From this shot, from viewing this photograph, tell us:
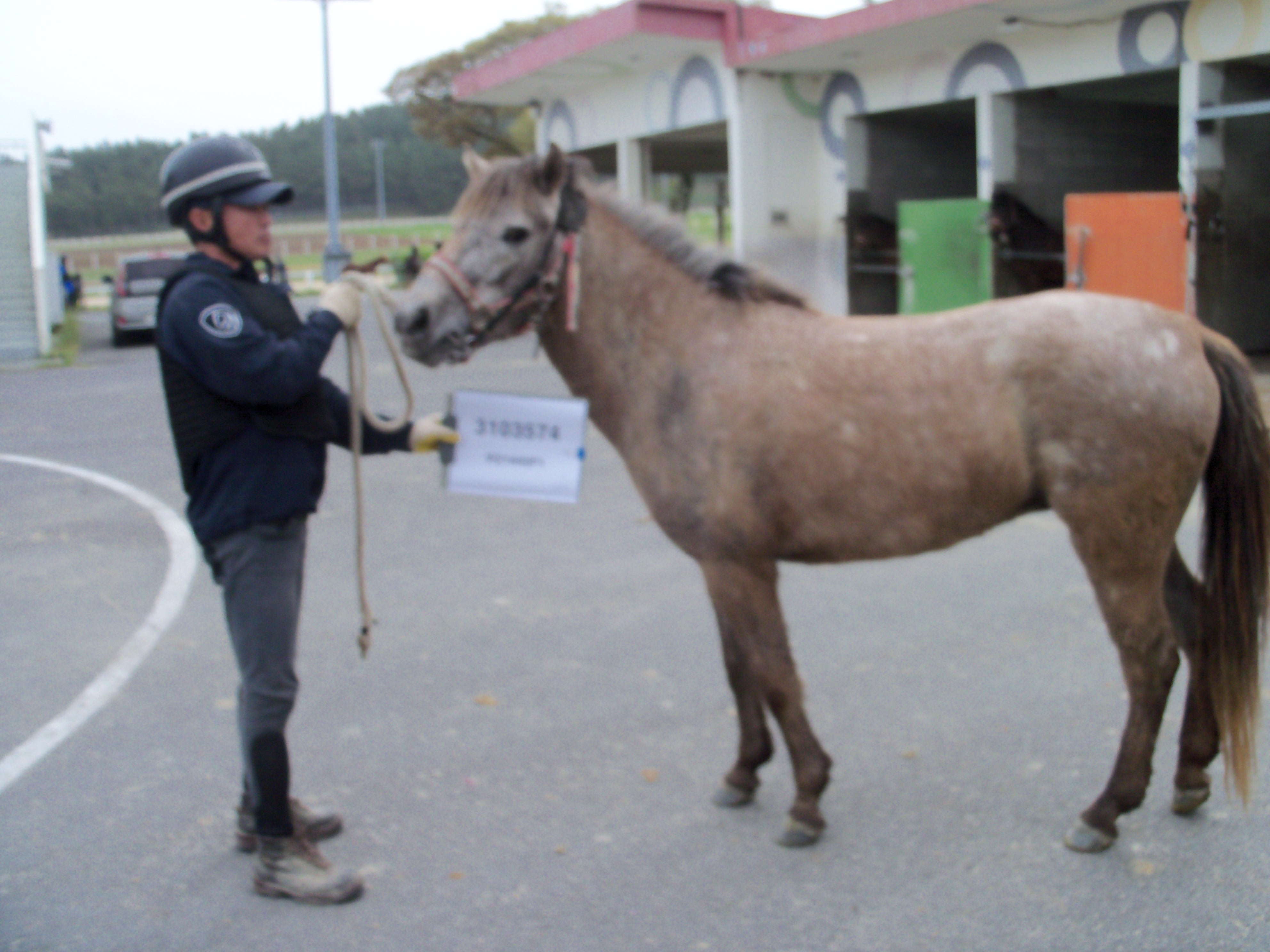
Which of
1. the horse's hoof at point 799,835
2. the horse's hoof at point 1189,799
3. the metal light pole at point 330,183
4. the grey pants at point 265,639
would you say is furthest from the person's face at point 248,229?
the metal light pole at point 330,183

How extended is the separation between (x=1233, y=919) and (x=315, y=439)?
2.69 meters

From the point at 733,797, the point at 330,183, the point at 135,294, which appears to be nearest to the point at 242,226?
the point at 733,797

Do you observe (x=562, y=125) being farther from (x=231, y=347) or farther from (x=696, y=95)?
(x=231, y=347)

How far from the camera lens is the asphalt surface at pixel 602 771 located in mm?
2660

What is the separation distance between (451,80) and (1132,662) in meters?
43.7

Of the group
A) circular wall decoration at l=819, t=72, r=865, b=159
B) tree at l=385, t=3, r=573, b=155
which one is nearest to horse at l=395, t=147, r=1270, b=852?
circular wall decoration at l=819, t=72, r=865, b=159

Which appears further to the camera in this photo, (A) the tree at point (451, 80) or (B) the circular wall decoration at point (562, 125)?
(A) the tree at point (451, 80)

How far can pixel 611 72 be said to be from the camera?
54.9 ft

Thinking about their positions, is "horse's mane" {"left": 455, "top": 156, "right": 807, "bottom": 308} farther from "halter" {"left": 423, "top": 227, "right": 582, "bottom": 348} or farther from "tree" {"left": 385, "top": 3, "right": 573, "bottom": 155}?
"tree" {"left": 385, "top": 3, "right": 573, "bottom": 155}

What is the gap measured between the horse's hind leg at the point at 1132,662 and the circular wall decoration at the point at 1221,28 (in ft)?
29.5

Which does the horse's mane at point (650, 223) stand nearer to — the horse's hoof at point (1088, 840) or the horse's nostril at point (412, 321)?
the horse's nostril at point (412, 321)

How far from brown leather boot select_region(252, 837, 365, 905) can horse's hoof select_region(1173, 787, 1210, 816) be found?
240cm

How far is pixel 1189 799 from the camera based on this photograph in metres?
3.08

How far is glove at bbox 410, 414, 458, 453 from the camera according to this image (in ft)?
9.92
